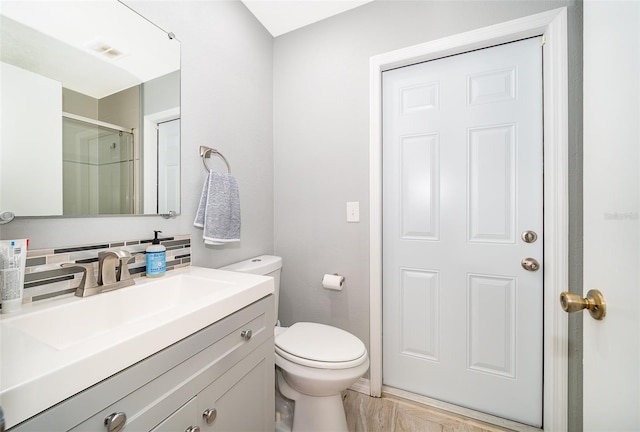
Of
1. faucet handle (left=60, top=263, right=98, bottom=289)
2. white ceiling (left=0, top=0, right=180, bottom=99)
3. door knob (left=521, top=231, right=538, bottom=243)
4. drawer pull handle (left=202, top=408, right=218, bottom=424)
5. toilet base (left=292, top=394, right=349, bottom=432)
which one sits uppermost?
white ceiling (left=0, top=0, right=180, bottom=99)

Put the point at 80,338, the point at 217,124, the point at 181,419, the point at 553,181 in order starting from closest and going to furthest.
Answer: the point at 181,419, the point at 80,338, the point at 553,181, the point at 217,124

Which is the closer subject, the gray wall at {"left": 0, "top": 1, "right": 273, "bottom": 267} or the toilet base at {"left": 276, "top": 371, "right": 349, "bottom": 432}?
the gray wall at {"left": 0, "top": 1, "right": 273, "bottom": 267}

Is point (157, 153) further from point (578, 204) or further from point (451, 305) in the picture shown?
point (578, 204)

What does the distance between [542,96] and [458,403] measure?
5.32 feet

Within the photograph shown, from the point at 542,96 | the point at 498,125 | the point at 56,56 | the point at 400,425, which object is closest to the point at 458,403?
the point at 400,425

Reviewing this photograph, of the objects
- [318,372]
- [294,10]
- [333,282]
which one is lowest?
[318,372]

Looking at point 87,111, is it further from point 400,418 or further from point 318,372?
point 400,418

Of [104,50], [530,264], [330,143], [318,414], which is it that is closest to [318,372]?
[318,414]

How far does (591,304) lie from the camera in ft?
1.84

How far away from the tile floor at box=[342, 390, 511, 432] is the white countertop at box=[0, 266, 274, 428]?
38.4 inches

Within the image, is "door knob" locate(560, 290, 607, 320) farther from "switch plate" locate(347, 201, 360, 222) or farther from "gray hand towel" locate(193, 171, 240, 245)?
"gray hand towel" locate(193, 171, 240, 245)

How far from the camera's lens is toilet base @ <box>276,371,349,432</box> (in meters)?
1.17

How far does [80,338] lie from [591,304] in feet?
4.26

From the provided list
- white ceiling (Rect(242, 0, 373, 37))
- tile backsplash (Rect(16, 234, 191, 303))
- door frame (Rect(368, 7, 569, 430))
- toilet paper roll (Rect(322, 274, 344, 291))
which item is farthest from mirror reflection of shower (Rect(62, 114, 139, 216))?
door frame (Rect(368, 7, 569, 430))
